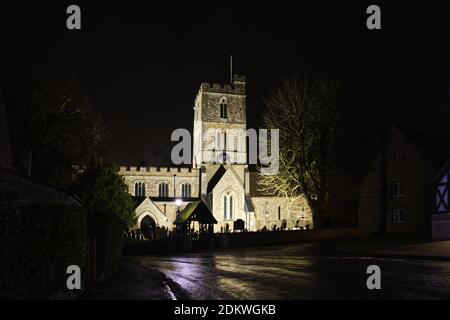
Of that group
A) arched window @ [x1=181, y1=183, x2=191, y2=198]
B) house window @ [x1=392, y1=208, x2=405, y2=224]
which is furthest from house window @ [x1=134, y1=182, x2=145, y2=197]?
house window @ [x1=392, y1=208, x2=405, y2=224]

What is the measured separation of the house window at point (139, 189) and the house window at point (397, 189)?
124 feet

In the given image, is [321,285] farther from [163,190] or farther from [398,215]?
[163,190]

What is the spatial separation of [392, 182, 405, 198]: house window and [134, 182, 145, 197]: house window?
124ft

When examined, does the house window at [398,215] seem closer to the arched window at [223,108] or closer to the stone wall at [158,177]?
the arched window at [223,108]

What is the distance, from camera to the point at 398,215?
121 feet

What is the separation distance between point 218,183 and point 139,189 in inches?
479

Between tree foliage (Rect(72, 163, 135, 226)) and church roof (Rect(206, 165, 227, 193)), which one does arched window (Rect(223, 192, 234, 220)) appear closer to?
church roof (Rect(206, 165, 227, 193))

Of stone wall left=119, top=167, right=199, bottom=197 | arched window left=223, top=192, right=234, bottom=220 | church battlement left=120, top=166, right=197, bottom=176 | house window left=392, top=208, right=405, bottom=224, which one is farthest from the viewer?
church battlement left=120, top=166, right=197, bottom=176

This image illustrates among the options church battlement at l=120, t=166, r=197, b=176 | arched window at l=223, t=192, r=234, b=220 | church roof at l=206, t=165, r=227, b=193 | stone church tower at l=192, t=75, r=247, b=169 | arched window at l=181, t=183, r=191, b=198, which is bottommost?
arched window at l=223, t=192, r=234, b=220

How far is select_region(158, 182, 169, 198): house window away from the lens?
6756 centimetres

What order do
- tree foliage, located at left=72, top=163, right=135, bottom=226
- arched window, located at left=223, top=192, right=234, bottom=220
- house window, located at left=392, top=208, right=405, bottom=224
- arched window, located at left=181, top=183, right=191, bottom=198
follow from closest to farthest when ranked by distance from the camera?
house window, located at left=392, top=208, right=405, bottom=224 < tree foliage, located at left=72, top=163, right=135, bottom=226 < arched window, located at left=223, top=192, right=234, bottom=220 < arched window, located at left=181, top=183, right=191, bottom=198

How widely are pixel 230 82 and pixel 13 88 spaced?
43.1 m
